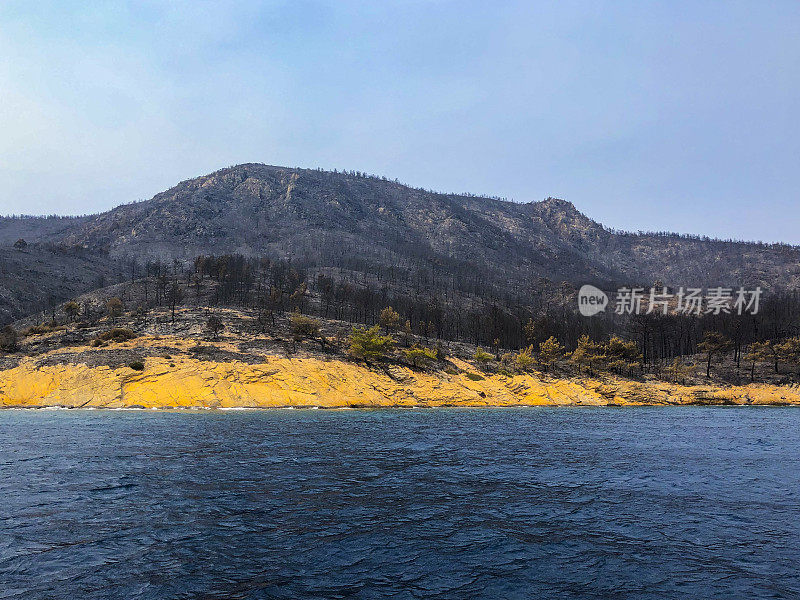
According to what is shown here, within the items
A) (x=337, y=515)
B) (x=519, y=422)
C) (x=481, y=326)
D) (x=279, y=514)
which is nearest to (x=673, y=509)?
(x=337, y=515)

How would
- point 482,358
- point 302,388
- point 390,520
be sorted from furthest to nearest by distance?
point 482,358 → point 302,388 → point 390,520

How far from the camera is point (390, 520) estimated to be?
18.1 metres

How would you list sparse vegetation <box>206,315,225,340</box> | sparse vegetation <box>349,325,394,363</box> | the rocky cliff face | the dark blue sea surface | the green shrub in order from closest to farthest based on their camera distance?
the dark blue sea surface, the rocky cliff face, the green shrub, sparse vegetation <box>349,325,394,363</box>, sparse vegetation <box>206,315,225,340</box>

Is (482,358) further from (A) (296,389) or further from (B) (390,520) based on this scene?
(B) (390,520)

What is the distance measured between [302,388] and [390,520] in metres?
62.4

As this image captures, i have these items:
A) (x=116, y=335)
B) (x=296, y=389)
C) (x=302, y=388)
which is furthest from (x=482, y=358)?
(x=116, y=335)

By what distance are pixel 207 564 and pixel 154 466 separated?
16194 millimetres

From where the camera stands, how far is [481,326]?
157125mm

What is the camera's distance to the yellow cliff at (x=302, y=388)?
2798 inches

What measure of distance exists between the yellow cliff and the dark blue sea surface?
3649 cm

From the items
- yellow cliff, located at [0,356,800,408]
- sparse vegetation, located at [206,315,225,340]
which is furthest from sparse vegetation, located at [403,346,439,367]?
sparse vegetation, located at [206,315,225,340]

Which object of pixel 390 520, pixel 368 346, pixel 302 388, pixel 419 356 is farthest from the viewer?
pixel 419 356

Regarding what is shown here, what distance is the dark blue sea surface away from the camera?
12.7 m

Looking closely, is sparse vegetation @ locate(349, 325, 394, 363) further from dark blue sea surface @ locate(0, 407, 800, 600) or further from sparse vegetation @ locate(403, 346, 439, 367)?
dark blue sea surface @ locate(0, 407, 800, 600)
